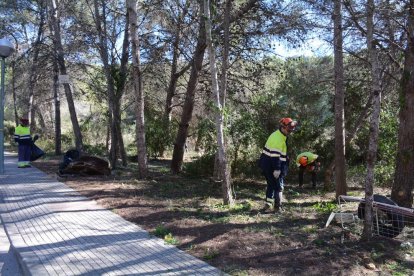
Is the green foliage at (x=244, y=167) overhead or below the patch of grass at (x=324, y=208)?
overhead

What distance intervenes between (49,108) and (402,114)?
31817mm

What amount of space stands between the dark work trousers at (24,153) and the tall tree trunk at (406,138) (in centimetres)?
1162

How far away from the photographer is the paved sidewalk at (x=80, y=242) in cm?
511

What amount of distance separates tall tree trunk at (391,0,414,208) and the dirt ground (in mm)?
1404

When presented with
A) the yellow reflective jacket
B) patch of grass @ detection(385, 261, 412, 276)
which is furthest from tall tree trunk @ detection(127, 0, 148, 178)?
patch of grass @ detection(385, 261, 412, 276)

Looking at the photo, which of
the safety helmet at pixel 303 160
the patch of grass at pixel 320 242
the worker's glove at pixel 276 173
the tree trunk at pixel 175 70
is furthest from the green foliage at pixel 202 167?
the patch of grass at pixel 320 242

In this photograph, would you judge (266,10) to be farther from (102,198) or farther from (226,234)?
(226,234)

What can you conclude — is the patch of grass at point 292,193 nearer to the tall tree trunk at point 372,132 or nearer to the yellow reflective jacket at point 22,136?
the tall tree trunk at point 372,132

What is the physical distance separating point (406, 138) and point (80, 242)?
588 centimetres

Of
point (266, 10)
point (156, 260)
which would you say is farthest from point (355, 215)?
point (266, 10)

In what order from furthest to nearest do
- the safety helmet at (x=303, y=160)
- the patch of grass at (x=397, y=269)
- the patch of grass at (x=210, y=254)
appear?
the safety helmet at (x=303, y=160)
the patch of grass at (x=210, y=254)
the patch of grass at (x=397, y=269)

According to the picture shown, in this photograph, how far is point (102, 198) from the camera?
30.8ft

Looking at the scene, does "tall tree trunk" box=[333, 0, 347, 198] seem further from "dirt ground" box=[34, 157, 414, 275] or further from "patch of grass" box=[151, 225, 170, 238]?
"patch of grass" box=[151, 225, 170, 238]

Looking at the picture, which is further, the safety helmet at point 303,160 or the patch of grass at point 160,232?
the safety helmet at point 303,160
